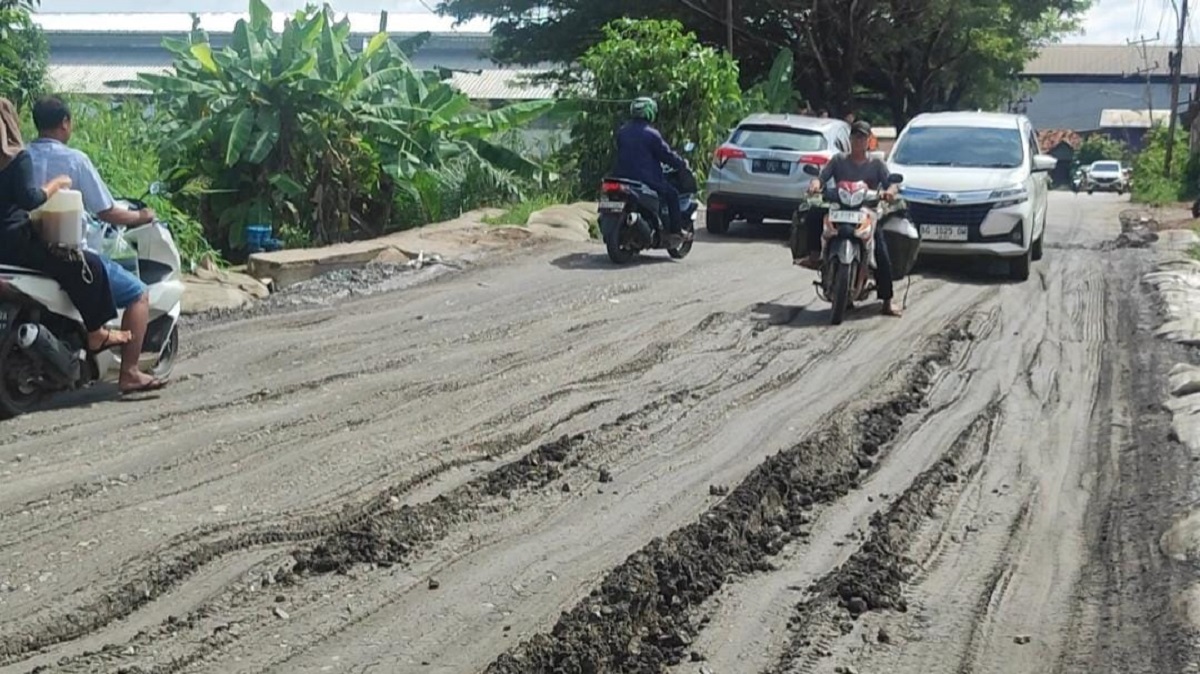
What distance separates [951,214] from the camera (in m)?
15.9

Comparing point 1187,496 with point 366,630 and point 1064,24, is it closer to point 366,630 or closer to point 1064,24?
point 366,630

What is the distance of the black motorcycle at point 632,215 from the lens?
52.2 feet

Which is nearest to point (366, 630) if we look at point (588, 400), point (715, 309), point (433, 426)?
point (433, 426)

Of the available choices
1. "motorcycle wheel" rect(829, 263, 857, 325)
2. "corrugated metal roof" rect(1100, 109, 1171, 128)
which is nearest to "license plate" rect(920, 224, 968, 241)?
"motorcycle wheel" rect(829, 263, 857, 325)

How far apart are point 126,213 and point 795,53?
34507 mm

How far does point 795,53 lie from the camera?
41312 mm

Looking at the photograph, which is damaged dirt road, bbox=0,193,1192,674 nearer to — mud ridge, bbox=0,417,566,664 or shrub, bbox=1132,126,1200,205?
mud ridge, bbox=0,417,566,664

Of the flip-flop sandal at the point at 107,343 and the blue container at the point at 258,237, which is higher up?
the flip-flop sandal at the point at 107,343

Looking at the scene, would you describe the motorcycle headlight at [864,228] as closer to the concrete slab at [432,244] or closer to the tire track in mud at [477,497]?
the tire track in mud at [477,497]

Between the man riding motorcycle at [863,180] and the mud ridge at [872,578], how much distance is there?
5.51m

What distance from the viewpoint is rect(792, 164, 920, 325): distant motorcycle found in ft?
40.4

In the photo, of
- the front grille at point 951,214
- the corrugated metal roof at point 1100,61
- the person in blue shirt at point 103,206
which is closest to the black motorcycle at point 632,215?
the front grille at point 951,214

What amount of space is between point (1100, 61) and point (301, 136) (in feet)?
348

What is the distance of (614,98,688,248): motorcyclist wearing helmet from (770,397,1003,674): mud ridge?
8.68 metres
